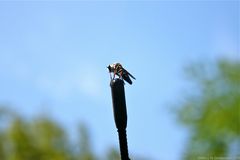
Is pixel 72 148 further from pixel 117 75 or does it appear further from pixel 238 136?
pixel 117 75

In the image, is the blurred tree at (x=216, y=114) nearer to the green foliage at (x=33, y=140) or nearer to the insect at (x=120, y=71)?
the green foliage at (x=33, y=140)

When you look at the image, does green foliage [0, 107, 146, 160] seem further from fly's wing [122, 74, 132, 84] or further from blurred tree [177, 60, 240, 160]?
fly's wing [122, 74, 132, 84]

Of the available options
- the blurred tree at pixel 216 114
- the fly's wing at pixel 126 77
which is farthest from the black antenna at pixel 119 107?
the blurred tree at pixel 216 114

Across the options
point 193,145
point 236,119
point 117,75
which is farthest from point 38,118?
point 117,75

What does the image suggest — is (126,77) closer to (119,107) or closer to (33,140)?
(119,107)

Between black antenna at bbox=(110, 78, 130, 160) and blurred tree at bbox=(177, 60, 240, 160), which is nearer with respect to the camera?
black antenna at bbox=(110, 78, 130, 160)

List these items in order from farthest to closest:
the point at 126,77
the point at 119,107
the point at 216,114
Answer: the point at 216,114 → the point at 126,77 → the point at 119,107

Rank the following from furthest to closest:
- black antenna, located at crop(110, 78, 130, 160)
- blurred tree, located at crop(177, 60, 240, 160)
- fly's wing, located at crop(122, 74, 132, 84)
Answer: blurred tree, located at crop(177, 60, 240, 160) < fly's wing, located at crop(122, 74, 132, 84) < black antenna, located at crop(110, 78, 130, 160)

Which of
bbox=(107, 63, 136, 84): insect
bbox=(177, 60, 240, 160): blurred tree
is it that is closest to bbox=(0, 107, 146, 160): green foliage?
bbox=(177, 60, 240, 160): blurred tree

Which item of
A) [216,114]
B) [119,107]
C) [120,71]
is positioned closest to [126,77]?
[120,71]

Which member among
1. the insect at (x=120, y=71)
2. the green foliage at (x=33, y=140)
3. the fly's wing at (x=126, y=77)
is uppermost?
the green foliage at (x=33, y=140)

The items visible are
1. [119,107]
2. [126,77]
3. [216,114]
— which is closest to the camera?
[119,107]

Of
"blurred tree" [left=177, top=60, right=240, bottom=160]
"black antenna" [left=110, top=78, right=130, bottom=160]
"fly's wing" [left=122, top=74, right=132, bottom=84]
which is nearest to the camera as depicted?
"black antenna" [left=110, top=78, right=130, bottom=160]
